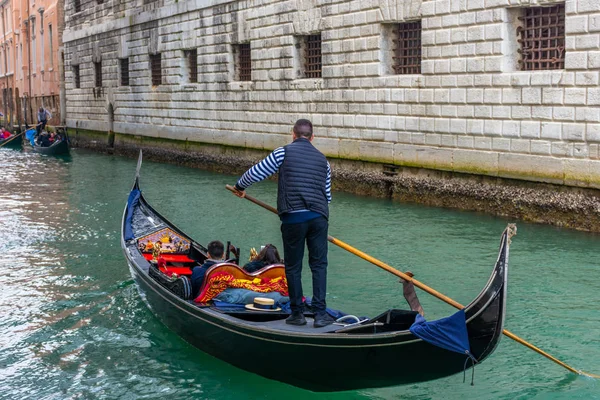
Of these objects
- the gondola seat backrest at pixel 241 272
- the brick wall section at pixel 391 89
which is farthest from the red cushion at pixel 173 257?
the brick wall section at pixel 391 89

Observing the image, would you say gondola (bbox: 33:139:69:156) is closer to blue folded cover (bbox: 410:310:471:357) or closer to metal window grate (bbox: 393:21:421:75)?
metal window grate (bbox: 393:21:421:75)

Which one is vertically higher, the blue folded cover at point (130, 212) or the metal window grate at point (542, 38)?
the metal window grate at point (542, 38)

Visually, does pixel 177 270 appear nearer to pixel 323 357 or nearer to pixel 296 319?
pixel 296 319

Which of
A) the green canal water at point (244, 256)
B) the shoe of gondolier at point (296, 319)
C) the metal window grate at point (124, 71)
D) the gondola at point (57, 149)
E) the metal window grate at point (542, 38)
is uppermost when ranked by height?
the metal window grate at point (124, 71)

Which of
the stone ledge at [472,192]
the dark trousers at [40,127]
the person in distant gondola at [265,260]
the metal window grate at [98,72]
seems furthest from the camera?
the metal window grate at [98,72]

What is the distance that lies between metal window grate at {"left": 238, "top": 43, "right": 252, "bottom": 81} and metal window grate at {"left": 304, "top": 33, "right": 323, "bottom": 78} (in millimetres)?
2127

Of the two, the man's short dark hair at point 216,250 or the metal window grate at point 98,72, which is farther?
the metal window grate at point 98,72

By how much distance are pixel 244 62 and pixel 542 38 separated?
7.71m

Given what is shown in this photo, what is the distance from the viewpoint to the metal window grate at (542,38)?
953 cm

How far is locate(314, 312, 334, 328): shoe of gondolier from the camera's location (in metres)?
4.38

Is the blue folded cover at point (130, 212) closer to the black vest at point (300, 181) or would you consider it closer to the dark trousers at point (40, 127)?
the black vest at point (300, 181)

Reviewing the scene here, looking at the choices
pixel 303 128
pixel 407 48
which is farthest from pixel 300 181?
pixel 407 48

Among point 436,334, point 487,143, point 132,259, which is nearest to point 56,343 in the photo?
point 132,259

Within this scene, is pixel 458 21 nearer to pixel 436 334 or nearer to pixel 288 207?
pixel 288 207
